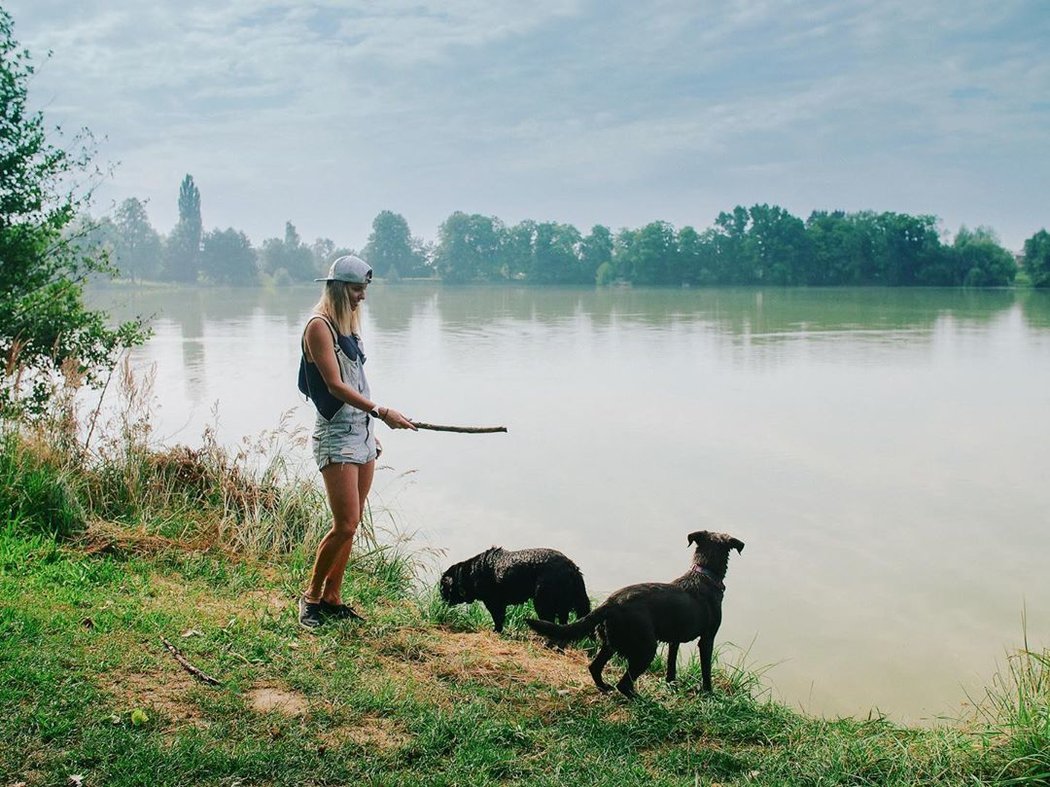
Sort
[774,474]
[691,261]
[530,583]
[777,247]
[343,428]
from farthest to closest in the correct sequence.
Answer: [691,261] < [777,247] < [774,474] < [530,583] < [343,428]

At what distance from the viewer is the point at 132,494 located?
20.9 ft

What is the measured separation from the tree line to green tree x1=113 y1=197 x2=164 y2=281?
0.17 metres

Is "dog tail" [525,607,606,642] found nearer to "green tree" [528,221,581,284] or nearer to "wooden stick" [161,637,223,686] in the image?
"wooden stick" [161,637,223,686]

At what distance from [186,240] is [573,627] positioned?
9757 centimetres

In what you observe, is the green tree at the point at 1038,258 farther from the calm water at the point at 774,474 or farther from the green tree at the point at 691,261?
the calm water at the point at 774,474

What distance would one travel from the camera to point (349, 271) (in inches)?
170

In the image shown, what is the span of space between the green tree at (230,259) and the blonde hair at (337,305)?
297ft

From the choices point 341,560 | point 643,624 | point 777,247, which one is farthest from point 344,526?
point 777,247

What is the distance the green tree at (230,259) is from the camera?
89.5 meters

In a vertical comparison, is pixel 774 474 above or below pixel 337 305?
below

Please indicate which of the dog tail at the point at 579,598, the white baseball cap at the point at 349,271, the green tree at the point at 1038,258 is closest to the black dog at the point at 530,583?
the dog tail at the point at 579,598

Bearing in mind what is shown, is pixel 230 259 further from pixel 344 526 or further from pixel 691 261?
pixel 344 526

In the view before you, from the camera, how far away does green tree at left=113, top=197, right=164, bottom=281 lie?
269 feet

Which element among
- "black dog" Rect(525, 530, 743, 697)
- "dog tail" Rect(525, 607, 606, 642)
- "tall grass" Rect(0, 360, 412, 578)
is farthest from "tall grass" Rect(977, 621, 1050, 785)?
"tall grass" Rect(0, 360, 412, 578)
